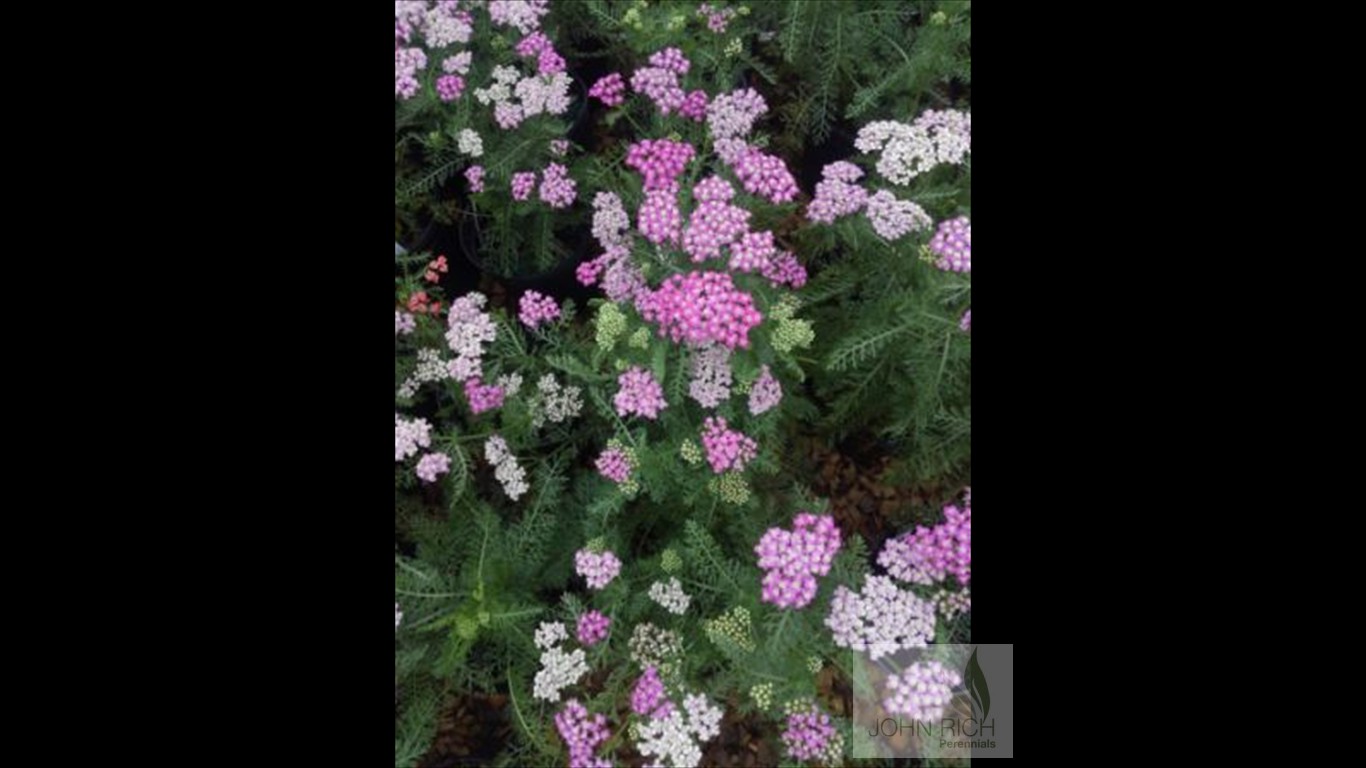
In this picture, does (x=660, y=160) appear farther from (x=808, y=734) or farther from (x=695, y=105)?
(x=808, y=734)

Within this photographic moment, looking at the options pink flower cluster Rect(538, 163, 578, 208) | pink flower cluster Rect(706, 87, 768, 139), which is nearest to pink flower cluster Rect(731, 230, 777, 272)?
pink flower cluster Rect(706, 87, 768, 139)

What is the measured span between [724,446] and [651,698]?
0.86 meters

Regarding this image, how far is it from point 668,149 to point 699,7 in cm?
88

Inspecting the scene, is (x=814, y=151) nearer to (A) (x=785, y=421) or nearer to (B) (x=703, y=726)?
(A) (x=785, y=421)

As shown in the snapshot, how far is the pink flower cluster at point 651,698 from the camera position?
2.83 m

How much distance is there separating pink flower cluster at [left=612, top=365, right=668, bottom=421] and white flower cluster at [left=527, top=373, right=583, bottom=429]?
39 centimetres

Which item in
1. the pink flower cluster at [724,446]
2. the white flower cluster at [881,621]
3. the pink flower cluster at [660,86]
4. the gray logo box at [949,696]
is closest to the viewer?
the gray logo box at [949,696]

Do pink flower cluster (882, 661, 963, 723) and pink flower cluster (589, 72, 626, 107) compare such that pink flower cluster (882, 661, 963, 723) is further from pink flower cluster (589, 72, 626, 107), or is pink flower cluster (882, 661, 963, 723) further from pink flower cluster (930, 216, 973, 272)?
pink flower cluster (589, 72, 626, 107)

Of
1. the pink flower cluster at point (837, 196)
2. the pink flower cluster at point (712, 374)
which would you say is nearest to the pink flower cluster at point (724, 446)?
the pink flower cluster at point (712, 374)

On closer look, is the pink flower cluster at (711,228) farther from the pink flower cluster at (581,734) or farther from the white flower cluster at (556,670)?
the pink flower cluster at (581,734)

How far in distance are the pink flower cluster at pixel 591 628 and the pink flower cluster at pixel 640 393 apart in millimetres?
723

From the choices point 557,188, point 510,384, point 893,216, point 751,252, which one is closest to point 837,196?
point 893,216

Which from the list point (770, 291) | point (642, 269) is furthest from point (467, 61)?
point (770, 291)

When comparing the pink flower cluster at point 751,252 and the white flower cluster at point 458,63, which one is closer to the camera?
the pink flower cluster at point 751,252
